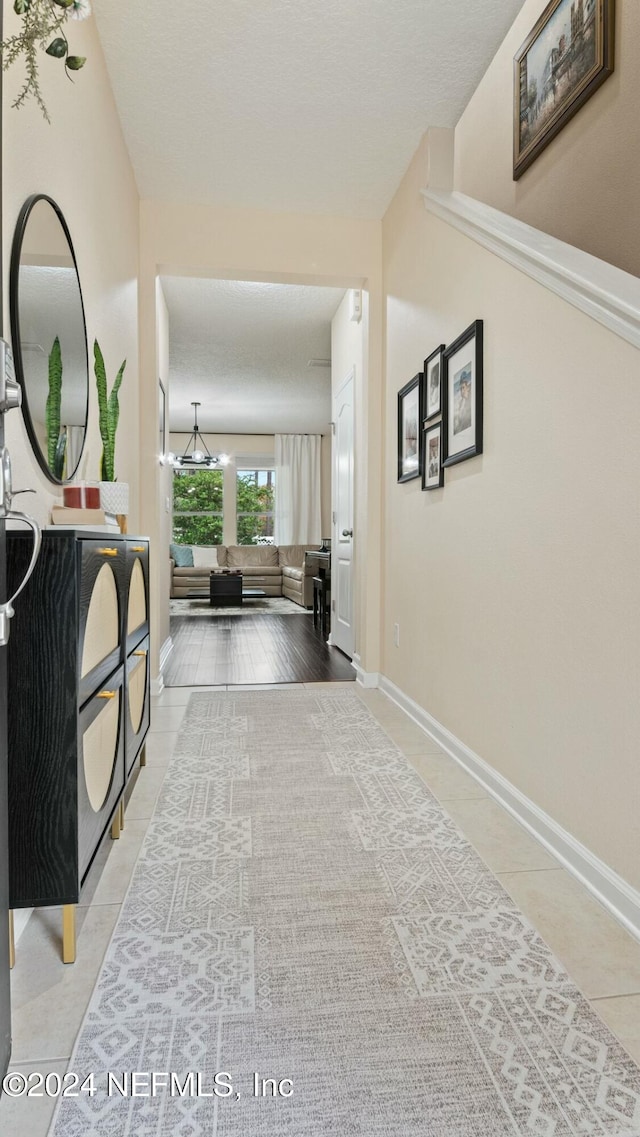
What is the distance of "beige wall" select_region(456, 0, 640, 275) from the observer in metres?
1.96

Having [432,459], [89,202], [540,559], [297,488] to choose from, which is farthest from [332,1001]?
[297,488]

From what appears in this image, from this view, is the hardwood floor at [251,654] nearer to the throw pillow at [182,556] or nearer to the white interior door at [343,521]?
the white interior door at [343,521]

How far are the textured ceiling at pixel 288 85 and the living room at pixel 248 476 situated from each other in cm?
124

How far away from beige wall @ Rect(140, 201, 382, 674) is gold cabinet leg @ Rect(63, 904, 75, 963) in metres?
2.61

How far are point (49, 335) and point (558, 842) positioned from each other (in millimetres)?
1936

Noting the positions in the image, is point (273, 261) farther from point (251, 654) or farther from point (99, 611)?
point (99, 611)

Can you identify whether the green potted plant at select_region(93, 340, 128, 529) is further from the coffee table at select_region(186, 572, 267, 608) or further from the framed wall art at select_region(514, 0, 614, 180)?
the coffee table at select_region(186, 572, 267, 608)

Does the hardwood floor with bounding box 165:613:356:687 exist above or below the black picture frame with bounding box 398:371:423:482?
below

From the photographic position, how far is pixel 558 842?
169 centimetres

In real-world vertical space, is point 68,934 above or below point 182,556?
below

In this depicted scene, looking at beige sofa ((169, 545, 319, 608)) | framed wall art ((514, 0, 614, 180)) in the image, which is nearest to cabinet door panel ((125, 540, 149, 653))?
framed wall art ((514, 0, 614, 180))

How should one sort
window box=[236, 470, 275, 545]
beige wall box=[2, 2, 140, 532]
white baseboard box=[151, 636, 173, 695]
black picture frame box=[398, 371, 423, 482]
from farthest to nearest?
window box=[236, 470, 275, 545] → white baseboard box=[151, 636, 173, 695] → black picture frame box=[398, 371, 423, 482] → beige wall box=[2, 2, 140, 532]

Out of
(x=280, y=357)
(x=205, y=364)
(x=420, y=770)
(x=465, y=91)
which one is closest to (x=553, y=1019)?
(x=420, y=770)

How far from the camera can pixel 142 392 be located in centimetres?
363
